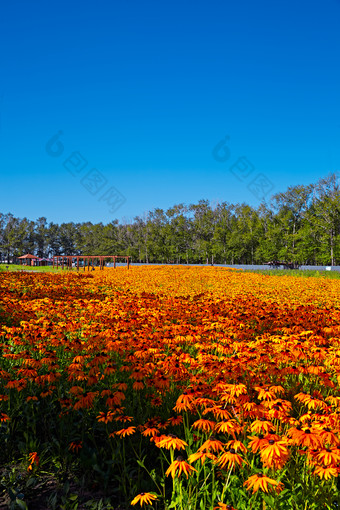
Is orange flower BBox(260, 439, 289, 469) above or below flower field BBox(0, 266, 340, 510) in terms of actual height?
above

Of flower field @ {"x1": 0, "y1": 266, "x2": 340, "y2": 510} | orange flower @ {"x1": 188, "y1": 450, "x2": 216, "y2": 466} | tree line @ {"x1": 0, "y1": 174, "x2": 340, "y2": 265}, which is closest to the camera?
orange flower @ {"x1": 188, "y1": 450, "x2": 216, "y2": 466}

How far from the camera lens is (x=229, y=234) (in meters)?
68.9

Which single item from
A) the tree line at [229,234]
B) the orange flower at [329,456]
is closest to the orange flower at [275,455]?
the orange flower at [329,456]

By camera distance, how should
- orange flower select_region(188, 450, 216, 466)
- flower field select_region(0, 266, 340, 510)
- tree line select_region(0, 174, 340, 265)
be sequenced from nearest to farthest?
orange flower select_region(188, 450, 216, 466), flower field select_region(0, 266, 340, 510), tree line select_region(0, 174, 340, 265)

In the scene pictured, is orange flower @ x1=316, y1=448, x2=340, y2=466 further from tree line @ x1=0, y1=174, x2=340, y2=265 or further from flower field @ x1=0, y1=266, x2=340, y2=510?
tree line @ x1=0, y1=174, x2=340, y2=265

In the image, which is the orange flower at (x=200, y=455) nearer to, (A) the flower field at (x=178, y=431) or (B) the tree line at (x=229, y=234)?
(A) the flower field at (x=178, y=431)

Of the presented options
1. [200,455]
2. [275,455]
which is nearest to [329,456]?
[275,455]

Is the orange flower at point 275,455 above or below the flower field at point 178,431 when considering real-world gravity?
above

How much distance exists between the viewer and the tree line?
53.7m

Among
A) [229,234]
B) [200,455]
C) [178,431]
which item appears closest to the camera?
[200,455]

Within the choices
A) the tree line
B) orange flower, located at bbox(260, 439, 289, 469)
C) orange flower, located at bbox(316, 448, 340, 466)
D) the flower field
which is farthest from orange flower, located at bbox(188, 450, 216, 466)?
the tree line

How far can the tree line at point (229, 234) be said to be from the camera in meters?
53.7

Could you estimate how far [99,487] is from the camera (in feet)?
9.42

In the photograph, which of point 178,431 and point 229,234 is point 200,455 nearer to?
point 178,431
